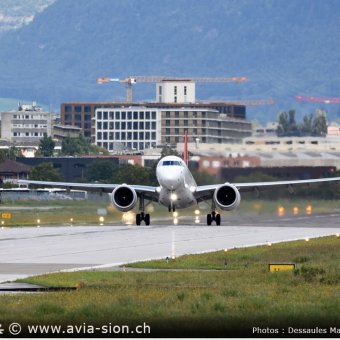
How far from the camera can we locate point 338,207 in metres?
104

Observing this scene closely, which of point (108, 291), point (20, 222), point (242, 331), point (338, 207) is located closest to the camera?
point (242, 331)

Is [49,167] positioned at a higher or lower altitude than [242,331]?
higher

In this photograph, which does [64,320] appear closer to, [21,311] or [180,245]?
[21,311]

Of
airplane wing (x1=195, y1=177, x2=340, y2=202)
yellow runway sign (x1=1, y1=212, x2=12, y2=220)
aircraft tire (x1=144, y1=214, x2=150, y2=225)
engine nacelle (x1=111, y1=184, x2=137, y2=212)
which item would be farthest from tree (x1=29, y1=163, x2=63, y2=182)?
aircraft tire (x1=144, y1=214, x2=150, y2=225)

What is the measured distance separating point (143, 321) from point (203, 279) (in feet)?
35.4

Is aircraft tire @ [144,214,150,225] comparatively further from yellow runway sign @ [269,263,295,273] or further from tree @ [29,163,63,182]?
tree @ [29,163,63,182]

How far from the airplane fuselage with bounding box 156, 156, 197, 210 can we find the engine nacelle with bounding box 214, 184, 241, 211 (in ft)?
4.57

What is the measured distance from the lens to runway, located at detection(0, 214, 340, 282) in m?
54.8

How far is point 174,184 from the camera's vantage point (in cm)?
8256

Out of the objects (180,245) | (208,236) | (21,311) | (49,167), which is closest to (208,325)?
(21,311)

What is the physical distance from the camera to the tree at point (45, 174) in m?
151

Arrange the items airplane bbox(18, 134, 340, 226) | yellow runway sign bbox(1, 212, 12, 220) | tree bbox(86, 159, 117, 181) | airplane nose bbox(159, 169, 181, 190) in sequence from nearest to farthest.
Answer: airplane nose bbox(159, 169, 181, 190), airplane bbox(18, 134, 340, 226), yellow runway sign bbox(1, 212, 12, 220), tree bbox(86, 159, 117, 181)

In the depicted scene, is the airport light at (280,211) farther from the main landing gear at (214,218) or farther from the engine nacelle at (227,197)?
the engine nacelle at (227,197)

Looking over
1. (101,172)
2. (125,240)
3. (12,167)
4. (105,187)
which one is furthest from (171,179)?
(12,167)
